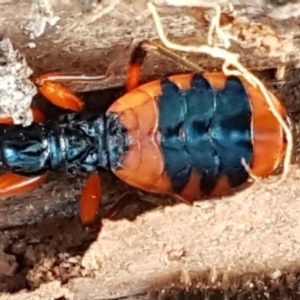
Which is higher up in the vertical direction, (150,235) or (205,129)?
(205,129)

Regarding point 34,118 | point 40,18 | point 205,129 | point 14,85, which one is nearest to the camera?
point 40,18

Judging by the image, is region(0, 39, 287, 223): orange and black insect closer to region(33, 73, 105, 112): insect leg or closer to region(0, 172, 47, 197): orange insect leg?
region(33, 73, 105, 112): insect leg

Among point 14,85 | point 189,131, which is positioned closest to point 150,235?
point 189,131

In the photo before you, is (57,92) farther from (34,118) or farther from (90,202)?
(90,202)

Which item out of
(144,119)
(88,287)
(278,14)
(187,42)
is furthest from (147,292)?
(278,14)

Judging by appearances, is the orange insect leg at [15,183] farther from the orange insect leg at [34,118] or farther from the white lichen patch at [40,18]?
the white lichen patch at [40,18]

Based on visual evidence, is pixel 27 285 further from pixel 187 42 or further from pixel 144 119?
pixel 187 42
